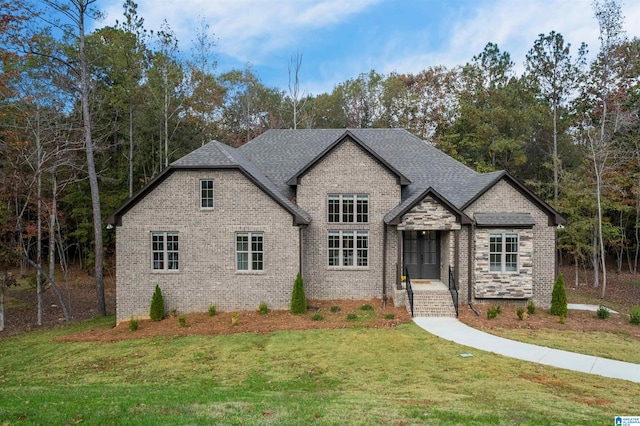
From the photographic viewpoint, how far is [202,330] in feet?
41.9

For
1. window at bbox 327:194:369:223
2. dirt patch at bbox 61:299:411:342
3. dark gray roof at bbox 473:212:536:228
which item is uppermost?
window at bbox 327:194:369:223

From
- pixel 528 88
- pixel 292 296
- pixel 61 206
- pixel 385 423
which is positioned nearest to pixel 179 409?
pixel 385 423

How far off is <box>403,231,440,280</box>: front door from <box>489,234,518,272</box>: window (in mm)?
2458

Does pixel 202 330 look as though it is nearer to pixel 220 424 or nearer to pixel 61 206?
pixel 220 424

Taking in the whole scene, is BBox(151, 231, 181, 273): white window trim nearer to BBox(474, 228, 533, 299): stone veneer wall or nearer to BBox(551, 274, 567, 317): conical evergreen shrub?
BBox(474, 228, 533, 299): stone veneer wall

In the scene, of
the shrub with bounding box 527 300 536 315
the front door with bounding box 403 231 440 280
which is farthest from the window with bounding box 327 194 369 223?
the shrub with bounding box 527 300 536 315

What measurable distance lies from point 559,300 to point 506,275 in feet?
6.71

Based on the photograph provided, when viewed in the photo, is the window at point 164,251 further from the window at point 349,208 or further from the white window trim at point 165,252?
the window at point 349,208

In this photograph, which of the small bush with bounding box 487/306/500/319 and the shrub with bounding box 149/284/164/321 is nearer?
the small bush with bounding box 487/306/500/319

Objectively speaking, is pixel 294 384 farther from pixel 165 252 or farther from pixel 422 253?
pixel 422 253

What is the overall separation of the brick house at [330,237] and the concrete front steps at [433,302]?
4 cm

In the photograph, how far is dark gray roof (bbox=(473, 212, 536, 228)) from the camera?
15223mm

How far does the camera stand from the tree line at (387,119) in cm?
2170

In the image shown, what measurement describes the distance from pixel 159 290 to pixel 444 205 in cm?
1224
